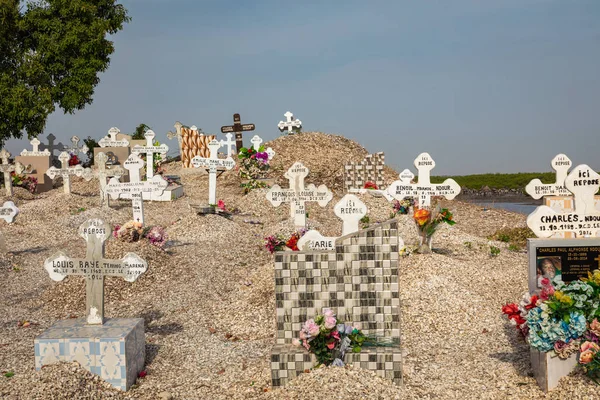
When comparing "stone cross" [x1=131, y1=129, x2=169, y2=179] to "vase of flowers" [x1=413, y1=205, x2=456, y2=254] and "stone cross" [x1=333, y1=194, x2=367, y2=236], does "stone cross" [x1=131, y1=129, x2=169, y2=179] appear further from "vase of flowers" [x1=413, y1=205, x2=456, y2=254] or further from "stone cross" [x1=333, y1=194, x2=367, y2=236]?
"stone cross" [x1=333, y1=194, x2=367, y2=236]

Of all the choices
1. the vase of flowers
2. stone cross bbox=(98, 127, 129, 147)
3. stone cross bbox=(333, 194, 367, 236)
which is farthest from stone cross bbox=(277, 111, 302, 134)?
stone cross bbox=(333, 194, 367, 236)

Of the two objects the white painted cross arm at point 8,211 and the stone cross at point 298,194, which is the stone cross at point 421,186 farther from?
the white painted cross arm at point 8,211

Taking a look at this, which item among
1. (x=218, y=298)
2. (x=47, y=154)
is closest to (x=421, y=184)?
(x=218, y=298)

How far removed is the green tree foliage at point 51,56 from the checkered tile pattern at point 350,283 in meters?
27.9

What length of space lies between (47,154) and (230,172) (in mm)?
7539

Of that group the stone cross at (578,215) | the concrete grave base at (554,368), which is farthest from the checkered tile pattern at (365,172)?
the concrete grave base at (554,368)

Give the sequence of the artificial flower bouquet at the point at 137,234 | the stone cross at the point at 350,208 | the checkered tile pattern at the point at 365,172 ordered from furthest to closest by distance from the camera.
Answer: the checkered tile pattern at the point at 365,172, the artificial flower bouquet at the point at 137,234, the stone cross at the point at 350,208

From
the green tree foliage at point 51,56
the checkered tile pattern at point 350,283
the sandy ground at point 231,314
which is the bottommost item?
the sandy ground at point 231,314

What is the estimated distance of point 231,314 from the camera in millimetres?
10398

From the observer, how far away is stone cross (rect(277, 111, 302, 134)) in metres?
32.7

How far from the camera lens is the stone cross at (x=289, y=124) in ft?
107

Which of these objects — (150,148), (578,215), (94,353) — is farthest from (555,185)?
(150,148)

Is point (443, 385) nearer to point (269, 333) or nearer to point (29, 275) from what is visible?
point (269, 333)

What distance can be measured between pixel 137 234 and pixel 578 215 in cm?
854
